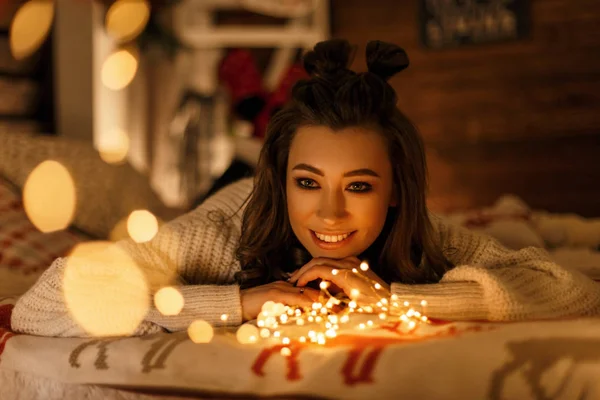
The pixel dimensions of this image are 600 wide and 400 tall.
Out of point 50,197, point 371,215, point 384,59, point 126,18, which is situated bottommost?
point 50,197

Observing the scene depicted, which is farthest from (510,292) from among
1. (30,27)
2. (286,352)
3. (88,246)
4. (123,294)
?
(30,27)

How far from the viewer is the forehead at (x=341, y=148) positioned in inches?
43.0

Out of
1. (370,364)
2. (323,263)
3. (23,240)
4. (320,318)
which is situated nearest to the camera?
A: (370,364)

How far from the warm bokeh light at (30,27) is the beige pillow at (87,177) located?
0.49 meters

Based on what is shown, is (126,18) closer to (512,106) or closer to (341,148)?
(512,106)

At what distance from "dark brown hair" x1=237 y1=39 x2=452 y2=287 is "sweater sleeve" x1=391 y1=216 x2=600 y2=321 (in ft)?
0.34

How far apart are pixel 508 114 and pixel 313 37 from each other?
3.42 ft

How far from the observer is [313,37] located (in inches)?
139

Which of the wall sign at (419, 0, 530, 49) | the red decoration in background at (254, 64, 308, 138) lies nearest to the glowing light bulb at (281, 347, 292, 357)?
the red decoration in background at (254, 64, 308, 138)

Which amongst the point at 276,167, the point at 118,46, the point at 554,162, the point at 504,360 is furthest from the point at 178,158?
the point at 504,360

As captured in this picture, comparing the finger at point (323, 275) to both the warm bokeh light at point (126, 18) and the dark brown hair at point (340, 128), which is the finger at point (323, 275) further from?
the warm bokeh light at point (126, 18)

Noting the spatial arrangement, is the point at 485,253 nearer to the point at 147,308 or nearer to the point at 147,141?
the point at 147,308

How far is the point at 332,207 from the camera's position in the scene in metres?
1.08

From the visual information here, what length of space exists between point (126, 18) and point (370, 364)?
2545mm
